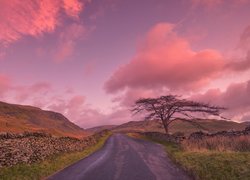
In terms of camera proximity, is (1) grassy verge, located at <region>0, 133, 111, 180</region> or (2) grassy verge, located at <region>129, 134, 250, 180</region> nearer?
(2) grassy verge, located at <region>129, 134, 250, 180</region>

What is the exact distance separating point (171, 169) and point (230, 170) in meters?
4.27

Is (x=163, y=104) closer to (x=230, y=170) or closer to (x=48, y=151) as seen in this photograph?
(x=48, y=151)

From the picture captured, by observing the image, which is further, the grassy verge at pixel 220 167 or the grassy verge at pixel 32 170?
the grassy verge at pixel 32 170

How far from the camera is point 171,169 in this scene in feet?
50.6

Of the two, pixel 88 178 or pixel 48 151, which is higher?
pixel 48 151

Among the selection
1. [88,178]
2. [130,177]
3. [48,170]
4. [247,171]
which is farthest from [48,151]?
[247,171]

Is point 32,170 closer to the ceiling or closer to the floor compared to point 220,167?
closer to the ceiling

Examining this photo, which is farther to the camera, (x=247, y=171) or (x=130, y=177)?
(x=130, y=177)

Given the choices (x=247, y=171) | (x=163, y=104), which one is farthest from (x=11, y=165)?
(x=163, y=104)

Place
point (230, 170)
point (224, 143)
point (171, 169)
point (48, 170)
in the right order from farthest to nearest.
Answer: point (224, 143) < point (48, 170) < point (171, 169) < point (230, 170)

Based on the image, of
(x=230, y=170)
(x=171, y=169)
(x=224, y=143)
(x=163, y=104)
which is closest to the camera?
(x=230, y=170)

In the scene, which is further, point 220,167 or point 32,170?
point 32,170

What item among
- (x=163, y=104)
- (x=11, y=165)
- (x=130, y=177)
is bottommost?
(x=130, y=177)

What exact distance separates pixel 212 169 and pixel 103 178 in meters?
5.90
